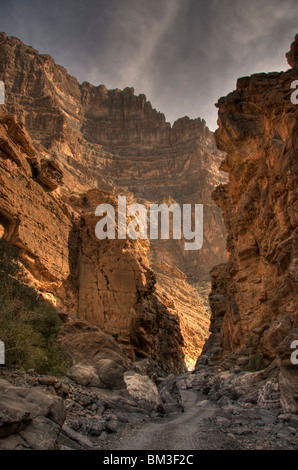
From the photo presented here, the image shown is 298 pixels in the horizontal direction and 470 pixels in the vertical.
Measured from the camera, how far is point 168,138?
137375 millimetres

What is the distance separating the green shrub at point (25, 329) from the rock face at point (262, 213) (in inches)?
308

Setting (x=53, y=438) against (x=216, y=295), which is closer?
(x=53, y=438)

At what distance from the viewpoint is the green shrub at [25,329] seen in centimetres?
831

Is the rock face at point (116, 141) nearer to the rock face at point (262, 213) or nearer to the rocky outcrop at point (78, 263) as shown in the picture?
the rocky outcrop at point (78, 263)

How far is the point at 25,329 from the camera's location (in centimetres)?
873

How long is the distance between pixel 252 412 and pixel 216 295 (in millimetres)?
28319

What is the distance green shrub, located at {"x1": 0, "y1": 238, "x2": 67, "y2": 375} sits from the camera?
8312 mm

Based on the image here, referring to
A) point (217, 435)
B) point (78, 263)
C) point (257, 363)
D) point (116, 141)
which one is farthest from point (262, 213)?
point (116, 141)

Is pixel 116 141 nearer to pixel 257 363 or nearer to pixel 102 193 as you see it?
pixel 102 193

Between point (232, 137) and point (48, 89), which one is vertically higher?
point (48, 89)

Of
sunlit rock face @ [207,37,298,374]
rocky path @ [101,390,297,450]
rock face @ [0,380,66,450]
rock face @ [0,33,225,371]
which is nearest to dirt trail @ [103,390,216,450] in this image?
rocky path @ [101,390,297,450]

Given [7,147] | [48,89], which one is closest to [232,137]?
[7,147]

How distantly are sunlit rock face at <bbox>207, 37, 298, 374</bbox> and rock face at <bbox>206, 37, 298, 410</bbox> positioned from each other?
3 centimetres

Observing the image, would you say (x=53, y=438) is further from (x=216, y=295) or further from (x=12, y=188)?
(x=216, y=295)
